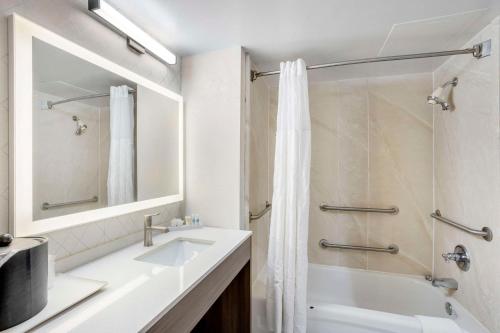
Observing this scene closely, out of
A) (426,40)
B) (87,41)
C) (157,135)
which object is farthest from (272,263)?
(426,40)

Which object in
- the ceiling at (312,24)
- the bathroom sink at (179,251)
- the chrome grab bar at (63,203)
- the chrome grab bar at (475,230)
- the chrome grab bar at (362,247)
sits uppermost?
the ceiling at (312,24)

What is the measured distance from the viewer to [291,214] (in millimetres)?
1495

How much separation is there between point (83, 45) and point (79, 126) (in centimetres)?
37

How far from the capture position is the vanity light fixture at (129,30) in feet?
3.26

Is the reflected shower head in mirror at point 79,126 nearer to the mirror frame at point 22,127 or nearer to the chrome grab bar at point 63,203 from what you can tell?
the mirror frame at point 22,127

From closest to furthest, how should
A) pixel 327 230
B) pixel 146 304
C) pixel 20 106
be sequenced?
1. pixel 146 304
2. pixel 20 106
3. pixel 327 230

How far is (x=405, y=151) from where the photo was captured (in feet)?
6.90

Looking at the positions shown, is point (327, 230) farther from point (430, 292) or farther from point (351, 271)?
point (430, 292)

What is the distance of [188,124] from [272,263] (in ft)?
3.76

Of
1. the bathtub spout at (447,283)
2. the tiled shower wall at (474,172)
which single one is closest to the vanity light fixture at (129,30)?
the tiled shower wall at (474,172)

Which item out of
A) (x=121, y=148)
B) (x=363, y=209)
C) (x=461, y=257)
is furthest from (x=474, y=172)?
(x=121, y=148)

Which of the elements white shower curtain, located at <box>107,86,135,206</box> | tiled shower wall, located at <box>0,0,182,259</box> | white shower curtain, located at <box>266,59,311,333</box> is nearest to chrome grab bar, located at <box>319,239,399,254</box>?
white shower curtain, located at <box>266,59,311,333</box>

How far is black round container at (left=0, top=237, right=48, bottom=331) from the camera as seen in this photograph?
0.55 meters

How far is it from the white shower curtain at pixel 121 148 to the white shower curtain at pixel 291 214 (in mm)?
894
